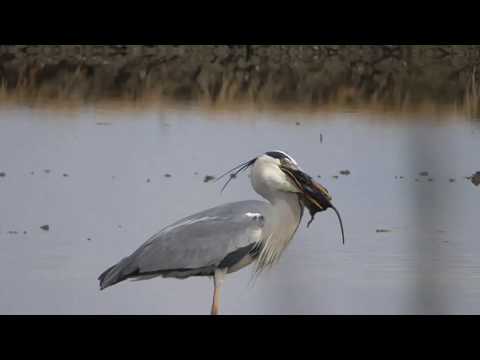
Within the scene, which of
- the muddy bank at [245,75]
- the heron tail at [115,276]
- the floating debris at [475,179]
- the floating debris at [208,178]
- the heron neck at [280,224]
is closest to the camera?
the heron tail at [115,276]

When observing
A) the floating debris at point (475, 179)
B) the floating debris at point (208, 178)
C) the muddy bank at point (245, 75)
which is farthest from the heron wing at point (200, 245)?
the muddy bank at point (245, 75)

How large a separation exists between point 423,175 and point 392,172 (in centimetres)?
21

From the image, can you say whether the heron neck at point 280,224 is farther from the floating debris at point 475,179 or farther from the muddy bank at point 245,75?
the muddy bank at point 245,75

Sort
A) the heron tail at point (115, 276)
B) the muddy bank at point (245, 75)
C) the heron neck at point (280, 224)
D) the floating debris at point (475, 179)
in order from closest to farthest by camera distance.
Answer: the heron tail at point (115, 276)
the heron neck at point (280, 224)
the floating debris at point (475, 179)
the muddy bank at point (245, 75)

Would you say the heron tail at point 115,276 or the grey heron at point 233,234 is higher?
the grey heron at point 233,234

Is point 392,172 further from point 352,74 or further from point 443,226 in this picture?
point 352,74

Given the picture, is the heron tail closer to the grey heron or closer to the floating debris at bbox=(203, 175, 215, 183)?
the grey heron

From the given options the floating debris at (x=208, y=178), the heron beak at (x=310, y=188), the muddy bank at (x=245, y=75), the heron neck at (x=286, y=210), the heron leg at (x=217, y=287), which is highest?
the muddy bank at (x=245, y=75)

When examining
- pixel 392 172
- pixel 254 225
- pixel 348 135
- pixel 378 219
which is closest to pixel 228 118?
pixel 348 135

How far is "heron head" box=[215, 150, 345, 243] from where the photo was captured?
6.05 metres

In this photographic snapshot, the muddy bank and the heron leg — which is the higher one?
the muddy bank

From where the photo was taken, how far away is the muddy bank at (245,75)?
10.5m

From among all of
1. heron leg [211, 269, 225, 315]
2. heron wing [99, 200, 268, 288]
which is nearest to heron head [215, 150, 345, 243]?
heron wing [99, 200, 268, 288]

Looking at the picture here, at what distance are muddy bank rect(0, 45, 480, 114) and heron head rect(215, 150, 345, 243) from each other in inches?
164
